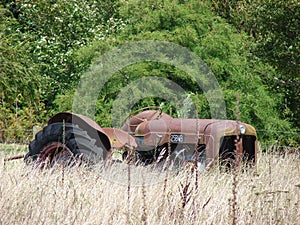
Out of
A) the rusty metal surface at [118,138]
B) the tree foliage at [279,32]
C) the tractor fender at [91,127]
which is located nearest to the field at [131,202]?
the tractor fender at [91,127]

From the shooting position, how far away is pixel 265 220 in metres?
4.13

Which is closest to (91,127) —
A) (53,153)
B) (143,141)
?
(53,153)

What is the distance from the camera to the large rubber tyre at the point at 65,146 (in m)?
6.41

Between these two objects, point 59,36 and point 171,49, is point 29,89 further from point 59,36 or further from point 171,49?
point 59,36

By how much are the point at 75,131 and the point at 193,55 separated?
7.67 meters

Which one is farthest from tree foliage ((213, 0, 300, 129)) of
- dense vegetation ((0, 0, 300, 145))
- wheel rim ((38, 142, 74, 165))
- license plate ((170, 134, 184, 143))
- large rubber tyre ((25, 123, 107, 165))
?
wheel rim ((38, 142, 74, 165))

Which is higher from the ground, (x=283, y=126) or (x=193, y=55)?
(x=193, y=55)

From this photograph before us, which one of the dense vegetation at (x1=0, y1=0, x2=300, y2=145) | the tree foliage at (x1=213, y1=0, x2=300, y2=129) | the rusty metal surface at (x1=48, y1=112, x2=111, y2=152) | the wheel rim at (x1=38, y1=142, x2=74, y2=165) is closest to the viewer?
the wheel rim at (x1=38, y1=142, x2=74, y2=165)

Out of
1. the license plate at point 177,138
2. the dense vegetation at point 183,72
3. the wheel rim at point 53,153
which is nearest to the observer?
the wheel rim at point 53,153

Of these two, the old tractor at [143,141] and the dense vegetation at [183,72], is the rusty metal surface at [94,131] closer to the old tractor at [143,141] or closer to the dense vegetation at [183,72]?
the old tractor at [143,141]

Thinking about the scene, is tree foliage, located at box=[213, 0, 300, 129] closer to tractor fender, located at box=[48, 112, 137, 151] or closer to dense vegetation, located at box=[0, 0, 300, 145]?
dense vegetation, located at box=[0, 0, 300, 145]

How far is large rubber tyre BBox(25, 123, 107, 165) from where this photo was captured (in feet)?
21.0

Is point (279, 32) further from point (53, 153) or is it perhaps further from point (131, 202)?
point (131, 202)

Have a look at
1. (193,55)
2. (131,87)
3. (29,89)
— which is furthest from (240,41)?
(29,89)
